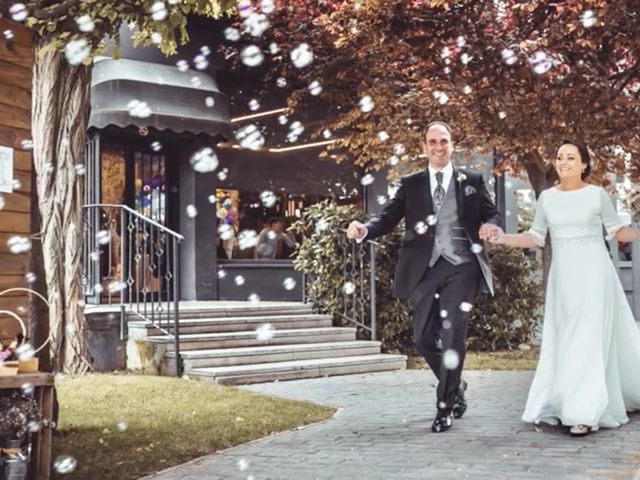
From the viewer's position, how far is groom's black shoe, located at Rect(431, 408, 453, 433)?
234 inches

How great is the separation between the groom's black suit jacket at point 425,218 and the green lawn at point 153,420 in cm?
144

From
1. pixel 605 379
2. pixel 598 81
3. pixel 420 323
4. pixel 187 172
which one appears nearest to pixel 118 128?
pixel 187 172

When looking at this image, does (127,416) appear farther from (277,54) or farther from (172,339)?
(277,54)

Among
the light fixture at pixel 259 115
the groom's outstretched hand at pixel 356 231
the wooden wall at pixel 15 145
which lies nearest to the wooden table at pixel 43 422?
the wooden wall at pixel 15 145

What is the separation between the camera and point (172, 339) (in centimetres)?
987

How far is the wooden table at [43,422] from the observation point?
14.0ft

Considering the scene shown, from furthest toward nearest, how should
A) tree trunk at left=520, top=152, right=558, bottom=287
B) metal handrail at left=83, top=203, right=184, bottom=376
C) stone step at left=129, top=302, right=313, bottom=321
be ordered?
1. tree trunk at left=520, top=152, right=558, bottom=287
2. stone step at left=129, top=302, right=313, bottom=321
3. metal handrail at left=83, top=203, right=184, bottom=376

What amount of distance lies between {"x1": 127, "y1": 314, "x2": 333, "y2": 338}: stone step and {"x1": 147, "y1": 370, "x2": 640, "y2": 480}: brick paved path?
343 centimetres

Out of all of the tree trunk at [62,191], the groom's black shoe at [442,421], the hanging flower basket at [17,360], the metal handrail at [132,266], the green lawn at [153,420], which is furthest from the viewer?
the metal handrail at [132,266]

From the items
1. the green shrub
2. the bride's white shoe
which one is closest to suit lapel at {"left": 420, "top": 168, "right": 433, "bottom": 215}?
the bride's white shoe

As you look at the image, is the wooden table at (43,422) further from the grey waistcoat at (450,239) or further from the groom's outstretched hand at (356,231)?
the grey waistcoat at (450,239)

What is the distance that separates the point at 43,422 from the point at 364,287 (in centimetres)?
768

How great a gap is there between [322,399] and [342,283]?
159 inches

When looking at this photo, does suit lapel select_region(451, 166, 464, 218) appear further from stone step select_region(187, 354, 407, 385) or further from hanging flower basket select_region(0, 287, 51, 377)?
→ stone step select_region(187, 354, 407, 385)
